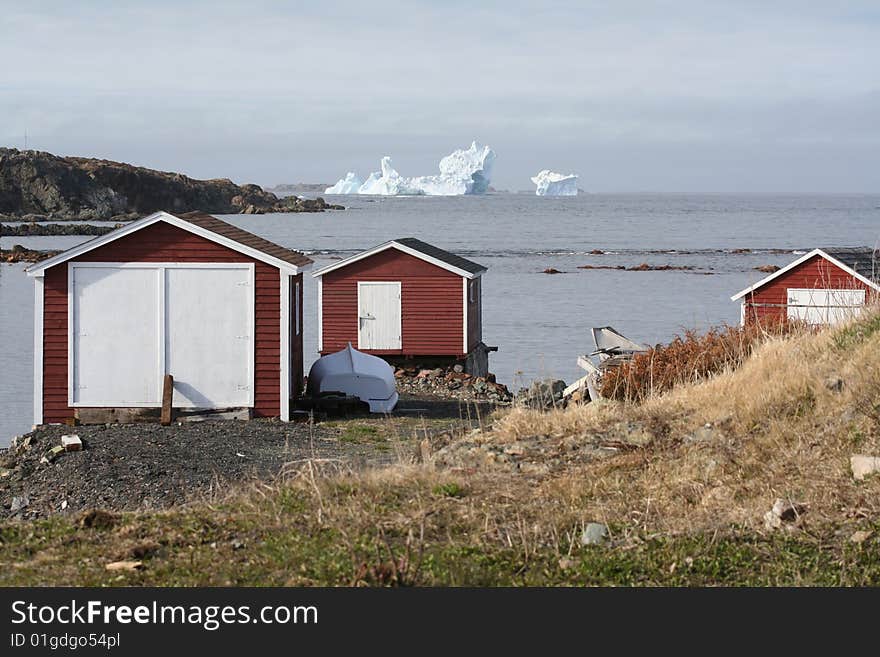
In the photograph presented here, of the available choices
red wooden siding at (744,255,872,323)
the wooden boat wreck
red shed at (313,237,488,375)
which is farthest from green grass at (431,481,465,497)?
red shed at (313,237,488,375)

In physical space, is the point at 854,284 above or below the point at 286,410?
above

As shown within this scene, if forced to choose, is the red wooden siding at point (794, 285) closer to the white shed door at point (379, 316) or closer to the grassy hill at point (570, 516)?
the white shed door at point (379, 316)

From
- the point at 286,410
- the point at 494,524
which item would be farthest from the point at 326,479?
the point at 286,410

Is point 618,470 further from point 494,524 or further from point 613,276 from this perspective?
point 613,276

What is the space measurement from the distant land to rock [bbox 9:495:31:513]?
12664cm

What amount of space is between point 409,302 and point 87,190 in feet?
416

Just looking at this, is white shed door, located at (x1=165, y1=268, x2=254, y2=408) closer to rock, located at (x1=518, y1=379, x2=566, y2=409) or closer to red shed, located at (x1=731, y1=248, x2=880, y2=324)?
rock, located at (x1=518, y1=379, x2=566, y2=409)

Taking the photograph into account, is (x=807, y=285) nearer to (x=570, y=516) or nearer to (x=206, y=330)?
(x=206, y=330)

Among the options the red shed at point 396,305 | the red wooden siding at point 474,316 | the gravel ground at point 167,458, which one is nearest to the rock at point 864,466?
the gravel ground at point 167,458

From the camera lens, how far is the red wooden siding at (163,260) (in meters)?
18.9

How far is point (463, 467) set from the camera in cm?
999

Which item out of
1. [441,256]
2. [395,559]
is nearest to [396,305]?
[441,256]

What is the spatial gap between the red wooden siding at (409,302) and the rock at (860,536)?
69.2ft

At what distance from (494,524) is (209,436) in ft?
33.8
